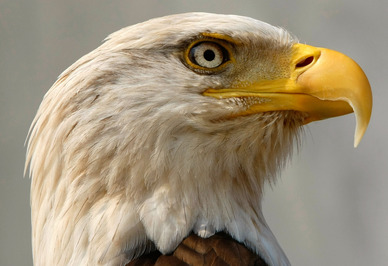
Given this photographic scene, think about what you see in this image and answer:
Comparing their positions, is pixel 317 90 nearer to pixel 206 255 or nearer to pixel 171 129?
pixel 171 129

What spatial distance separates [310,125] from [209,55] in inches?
103

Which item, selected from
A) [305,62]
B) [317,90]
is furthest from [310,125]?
[317,90]

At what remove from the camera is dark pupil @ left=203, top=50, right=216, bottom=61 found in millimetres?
1945

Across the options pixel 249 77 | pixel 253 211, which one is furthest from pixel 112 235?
pixel 249 77

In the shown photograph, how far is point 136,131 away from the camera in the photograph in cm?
185

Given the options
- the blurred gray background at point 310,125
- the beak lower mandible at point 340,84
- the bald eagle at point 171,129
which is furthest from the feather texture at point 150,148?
the blurred gray background at point 310,125

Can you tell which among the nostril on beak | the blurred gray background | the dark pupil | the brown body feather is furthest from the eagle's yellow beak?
the blurred gray background

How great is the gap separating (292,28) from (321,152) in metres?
0.92

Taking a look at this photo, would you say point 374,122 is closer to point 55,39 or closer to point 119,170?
point 55,39

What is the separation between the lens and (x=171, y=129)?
1870mm

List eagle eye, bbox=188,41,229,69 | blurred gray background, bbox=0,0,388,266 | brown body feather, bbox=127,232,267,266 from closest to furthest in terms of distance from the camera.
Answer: brown body feather, bbox=127,232,267,266 < eagle eye, bbox=188,41,229,69 < blurred gray background, bbox=0,0,388,266

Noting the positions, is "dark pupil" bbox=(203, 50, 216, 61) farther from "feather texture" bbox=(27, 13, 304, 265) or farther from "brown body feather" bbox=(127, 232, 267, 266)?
"brown body feather" bbox=(127, 232, 267, 266)

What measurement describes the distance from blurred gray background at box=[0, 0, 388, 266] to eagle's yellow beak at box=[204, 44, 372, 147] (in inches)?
101

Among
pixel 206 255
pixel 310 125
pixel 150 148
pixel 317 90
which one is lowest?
pixel 310 125
